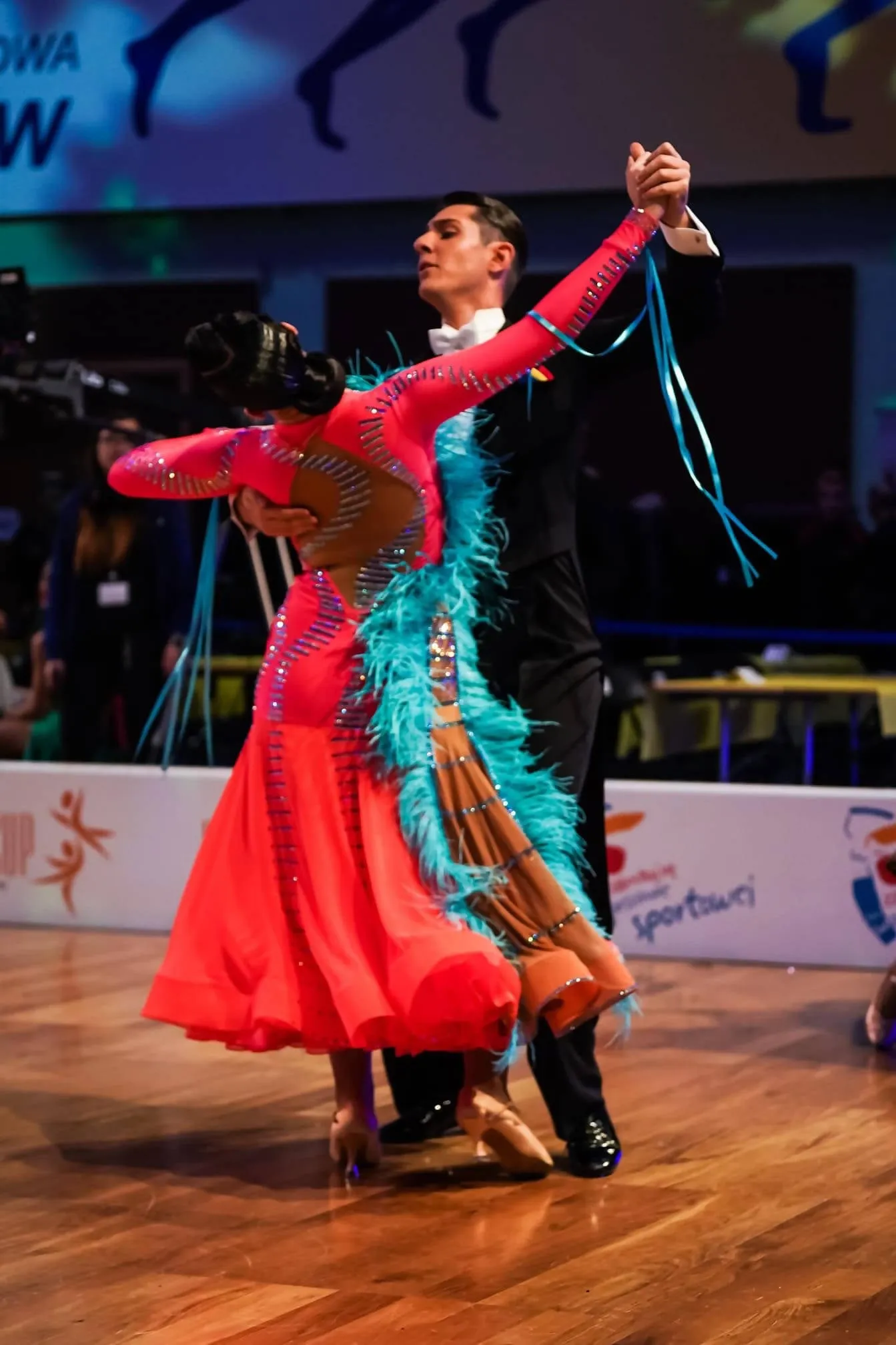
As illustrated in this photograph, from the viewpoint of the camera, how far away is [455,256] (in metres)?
3.08

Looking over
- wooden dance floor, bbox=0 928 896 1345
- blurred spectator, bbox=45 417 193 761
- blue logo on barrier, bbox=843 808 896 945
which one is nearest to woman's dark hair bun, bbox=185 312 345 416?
wooden dance floor, bbox=0 928 896 1345

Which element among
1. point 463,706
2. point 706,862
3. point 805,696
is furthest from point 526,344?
point 805,696

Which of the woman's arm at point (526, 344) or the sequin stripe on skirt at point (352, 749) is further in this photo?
the sequin stripe on skirt at point (352, 749)

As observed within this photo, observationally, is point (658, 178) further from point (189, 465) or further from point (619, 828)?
point (619, 828)

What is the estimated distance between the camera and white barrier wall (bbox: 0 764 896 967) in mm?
4969

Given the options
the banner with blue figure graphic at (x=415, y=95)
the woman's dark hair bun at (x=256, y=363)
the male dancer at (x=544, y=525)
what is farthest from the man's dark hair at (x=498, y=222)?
the banner with blue figure graphic at (x=415, y=95)

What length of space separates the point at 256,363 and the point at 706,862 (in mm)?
2711

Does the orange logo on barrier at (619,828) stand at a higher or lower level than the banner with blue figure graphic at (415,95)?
lower

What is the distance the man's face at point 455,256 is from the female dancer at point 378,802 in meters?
0.24

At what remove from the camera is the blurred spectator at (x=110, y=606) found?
6.59 metres

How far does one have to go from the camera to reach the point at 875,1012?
13.3 feet

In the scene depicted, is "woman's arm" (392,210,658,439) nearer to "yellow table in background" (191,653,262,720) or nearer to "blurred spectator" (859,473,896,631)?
"yellow table in background" (191,653,262,720)

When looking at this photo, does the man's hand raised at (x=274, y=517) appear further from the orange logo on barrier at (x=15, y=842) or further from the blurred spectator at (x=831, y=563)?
the blurred spectator at (x=831, y=563)

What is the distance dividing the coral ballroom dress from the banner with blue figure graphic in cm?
480
